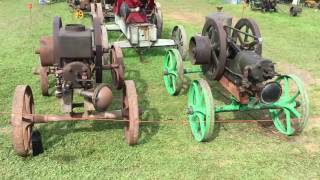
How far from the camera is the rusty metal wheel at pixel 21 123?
4691 millimetres

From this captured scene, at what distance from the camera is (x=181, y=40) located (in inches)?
367

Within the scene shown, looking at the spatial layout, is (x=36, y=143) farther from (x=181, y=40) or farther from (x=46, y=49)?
(x=181, y=40)

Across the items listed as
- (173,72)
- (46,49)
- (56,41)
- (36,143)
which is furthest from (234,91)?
(36,143)

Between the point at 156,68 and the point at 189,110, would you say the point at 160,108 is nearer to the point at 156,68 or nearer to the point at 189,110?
the point at 189,110

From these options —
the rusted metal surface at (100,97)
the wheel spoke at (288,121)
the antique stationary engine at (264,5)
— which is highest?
the antique stationary engine at (264,5)

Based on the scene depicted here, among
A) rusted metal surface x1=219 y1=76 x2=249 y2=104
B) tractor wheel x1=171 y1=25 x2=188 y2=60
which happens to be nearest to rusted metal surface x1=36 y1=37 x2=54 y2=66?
rusted metal surface x1=219 y1=76 x2=249 y2=104

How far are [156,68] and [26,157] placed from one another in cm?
454

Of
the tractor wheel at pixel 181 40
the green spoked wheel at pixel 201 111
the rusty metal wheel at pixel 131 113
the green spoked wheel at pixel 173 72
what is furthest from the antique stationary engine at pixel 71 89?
the tractor wheel at pixel 181 40

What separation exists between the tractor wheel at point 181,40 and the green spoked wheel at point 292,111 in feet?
11.3

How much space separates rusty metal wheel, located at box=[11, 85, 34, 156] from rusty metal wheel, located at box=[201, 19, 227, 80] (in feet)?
9.50

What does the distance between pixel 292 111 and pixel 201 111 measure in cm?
134

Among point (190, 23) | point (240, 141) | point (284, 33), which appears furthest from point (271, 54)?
point (240, 141)

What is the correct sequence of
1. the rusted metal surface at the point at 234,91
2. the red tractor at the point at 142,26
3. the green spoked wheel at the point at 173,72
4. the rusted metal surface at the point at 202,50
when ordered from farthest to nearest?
the red tractor at the point at 142,26, the green spoked wheel at the point at 173,72, the rusted metal surface at the point at 202,50, the rusted metal surface at the point at 234,91

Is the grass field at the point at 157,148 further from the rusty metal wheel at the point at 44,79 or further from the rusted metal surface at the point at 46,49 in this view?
the rusted metal surface at the point at 46,49
